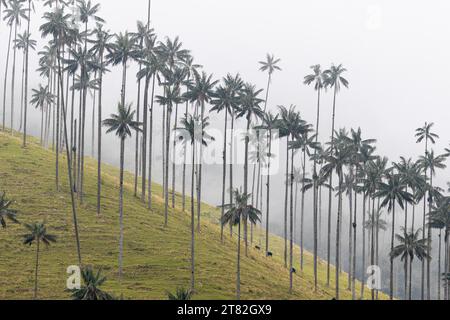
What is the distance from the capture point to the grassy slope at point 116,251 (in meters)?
82.5

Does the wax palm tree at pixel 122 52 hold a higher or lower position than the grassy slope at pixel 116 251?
higher

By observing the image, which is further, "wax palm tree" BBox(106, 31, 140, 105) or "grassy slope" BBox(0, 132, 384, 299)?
"wax palm tree" BBox(106, 31, 140, 105)

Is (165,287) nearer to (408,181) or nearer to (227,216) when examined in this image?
(227,216)

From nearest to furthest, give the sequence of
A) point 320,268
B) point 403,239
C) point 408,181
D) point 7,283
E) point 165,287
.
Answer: point 7,283
point 165,287
point 403,239
point 408,181
point 320,268

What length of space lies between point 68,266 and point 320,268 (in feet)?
238

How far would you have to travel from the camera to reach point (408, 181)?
11012 cm

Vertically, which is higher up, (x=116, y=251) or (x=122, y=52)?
(x=122, y=52)

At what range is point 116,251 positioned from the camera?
3684 inches

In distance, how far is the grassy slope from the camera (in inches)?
3248

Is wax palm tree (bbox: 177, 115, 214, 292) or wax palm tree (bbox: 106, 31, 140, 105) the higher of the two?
wax palm tree (bbox: 106, 31, 140, 105)

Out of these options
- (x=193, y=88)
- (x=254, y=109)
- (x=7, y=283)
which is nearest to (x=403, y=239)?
(x=254, y=109)

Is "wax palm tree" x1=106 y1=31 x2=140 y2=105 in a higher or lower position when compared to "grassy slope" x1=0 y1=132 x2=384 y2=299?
higher

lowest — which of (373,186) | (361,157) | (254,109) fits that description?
(373,186)

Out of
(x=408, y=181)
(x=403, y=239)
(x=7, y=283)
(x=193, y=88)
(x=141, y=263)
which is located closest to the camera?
(x=7, y=283)
